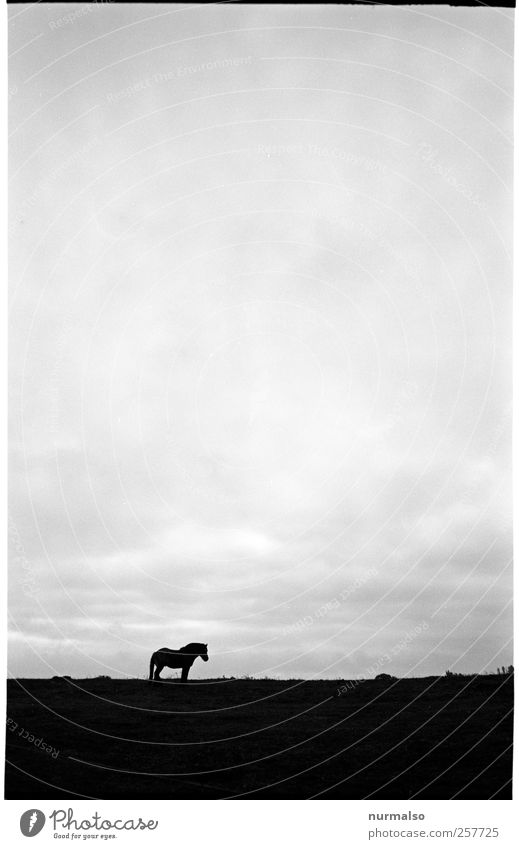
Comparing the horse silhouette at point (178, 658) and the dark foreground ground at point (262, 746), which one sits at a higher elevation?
the horse silhouette at point (178, 658)

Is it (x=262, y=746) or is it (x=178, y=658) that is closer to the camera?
(x=262, y=746)

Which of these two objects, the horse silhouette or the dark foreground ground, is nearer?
the dark foreground ground

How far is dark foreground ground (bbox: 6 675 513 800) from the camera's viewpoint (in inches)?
619

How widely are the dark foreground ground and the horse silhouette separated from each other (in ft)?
4.23

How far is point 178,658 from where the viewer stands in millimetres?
19312

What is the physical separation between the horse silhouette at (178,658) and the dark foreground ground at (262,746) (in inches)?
50.8

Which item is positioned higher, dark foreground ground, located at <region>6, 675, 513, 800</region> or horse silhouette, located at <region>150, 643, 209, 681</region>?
horse silhouette, located at <region>150, 643, 209, 681</region>

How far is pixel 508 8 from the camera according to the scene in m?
19.2

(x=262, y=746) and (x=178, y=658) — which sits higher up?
(x=178, y=658)

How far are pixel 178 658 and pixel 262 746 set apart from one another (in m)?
3.73

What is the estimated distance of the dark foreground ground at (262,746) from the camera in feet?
51.5

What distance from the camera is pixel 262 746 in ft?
53.2
